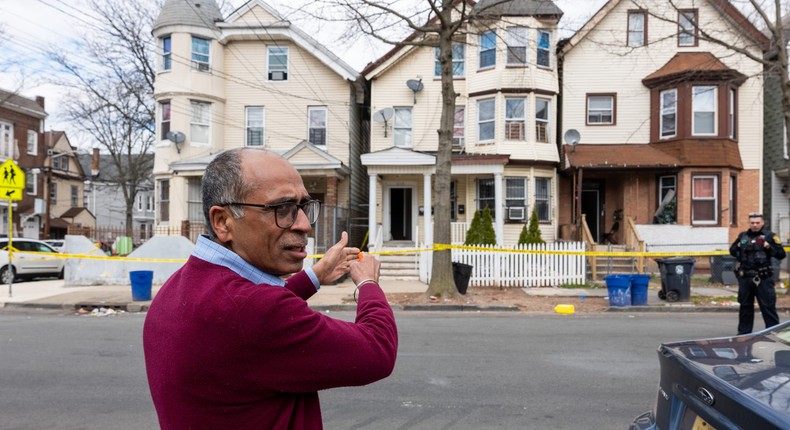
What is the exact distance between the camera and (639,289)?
1209cm

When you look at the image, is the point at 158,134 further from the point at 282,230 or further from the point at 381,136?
the point at 282,230

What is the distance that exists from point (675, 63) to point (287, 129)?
1501 centimetres

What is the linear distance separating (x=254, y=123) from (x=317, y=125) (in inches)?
104

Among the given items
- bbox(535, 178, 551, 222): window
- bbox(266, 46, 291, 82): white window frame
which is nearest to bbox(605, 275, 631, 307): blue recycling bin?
bbox(535, 178, 551, 222): window

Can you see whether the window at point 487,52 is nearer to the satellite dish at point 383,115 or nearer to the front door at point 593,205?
the satellite dish at point 383,115

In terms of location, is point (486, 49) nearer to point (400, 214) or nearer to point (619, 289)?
point (400, 214)

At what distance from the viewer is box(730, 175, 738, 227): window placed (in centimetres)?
1998

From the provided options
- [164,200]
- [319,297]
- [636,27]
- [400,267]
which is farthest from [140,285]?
[636,27]

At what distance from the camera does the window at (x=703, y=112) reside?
19797 millimetres

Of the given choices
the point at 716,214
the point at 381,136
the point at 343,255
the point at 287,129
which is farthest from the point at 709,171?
the point at 343,255

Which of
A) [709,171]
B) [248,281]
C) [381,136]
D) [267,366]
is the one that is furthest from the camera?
[381,136]

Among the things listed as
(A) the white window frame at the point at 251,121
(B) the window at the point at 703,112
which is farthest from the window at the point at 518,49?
(A) the white window frame at the point at 251,121

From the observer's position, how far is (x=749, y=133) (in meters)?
20.5

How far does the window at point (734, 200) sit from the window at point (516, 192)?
7368 mm
